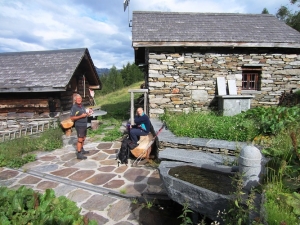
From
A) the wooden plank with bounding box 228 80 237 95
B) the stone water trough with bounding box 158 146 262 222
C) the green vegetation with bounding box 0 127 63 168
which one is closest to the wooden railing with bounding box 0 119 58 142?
the green vegetation with bounding box 0 127 63 168

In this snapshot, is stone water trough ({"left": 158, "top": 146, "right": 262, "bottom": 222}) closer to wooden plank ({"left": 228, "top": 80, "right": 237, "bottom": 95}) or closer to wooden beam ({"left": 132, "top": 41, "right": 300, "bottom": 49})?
wooden plank ({"left": 228, "top": 80, "right": 237, "bottom": 95})

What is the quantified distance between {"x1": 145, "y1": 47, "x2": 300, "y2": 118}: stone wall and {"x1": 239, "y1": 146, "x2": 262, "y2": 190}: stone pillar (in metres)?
5.72

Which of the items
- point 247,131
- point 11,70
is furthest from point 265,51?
point 11,70

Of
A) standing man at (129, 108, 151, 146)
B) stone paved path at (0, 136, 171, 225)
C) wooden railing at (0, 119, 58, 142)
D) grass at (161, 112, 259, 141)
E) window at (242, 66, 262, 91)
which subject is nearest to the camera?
stone paved path at (0, 136, 171, 225)

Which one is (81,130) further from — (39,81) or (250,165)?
(39,81)

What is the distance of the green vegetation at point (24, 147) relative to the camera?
19.4 feet

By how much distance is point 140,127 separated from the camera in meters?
6.01

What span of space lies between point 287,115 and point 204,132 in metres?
2.00

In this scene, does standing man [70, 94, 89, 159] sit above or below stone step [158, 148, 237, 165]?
above

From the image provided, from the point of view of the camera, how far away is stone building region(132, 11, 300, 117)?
7.92 metres

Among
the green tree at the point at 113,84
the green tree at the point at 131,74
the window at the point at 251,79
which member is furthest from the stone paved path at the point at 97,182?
the green tree at the point at 131,74

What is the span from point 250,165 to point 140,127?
3.78 metres

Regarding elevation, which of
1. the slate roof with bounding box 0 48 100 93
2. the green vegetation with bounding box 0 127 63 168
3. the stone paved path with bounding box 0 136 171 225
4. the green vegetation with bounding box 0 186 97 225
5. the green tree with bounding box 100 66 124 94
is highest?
the green tree with bounding box 100 66 124 94

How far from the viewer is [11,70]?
10.8 metres
